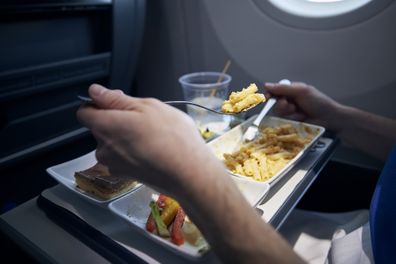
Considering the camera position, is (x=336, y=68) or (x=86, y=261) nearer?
(x=86, y=261)

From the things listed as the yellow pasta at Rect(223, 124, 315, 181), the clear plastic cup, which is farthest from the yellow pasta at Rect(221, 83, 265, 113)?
the clear plastic cup

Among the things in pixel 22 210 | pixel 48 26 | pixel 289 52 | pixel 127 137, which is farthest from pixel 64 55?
pixel 289 52

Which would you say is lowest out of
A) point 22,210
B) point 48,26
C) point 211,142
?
point 22,210

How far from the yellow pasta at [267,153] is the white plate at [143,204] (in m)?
0.07

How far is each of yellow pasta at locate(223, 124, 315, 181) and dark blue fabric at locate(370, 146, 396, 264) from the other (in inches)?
Answer: 9.6

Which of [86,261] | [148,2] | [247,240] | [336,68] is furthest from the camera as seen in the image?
[148,2]

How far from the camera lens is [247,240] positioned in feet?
1.72

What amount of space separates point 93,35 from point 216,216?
95 centimetres

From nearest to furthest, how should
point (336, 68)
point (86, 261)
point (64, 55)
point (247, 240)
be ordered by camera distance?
point (247, 240) → point (86, 261) → point (64, 55) → point (336, 68)

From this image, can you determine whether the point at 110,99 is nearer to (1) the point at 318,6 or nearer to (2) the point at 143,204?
(2) the point at 143,204

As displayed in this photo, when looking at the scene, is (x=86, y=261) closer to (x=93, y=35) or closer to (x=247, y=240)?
(x=247, y=240)

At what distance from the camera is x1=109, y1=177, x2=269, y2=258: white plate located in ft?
2.10

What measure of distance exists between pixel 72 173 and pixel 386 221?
75 centimetres

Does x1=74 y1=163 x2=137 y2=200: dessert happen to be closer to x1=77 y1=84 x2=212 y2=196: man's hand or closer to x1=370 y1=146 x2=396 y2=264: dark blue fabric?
x1=77 y1=84 x2=212 y2=196: man's hand
